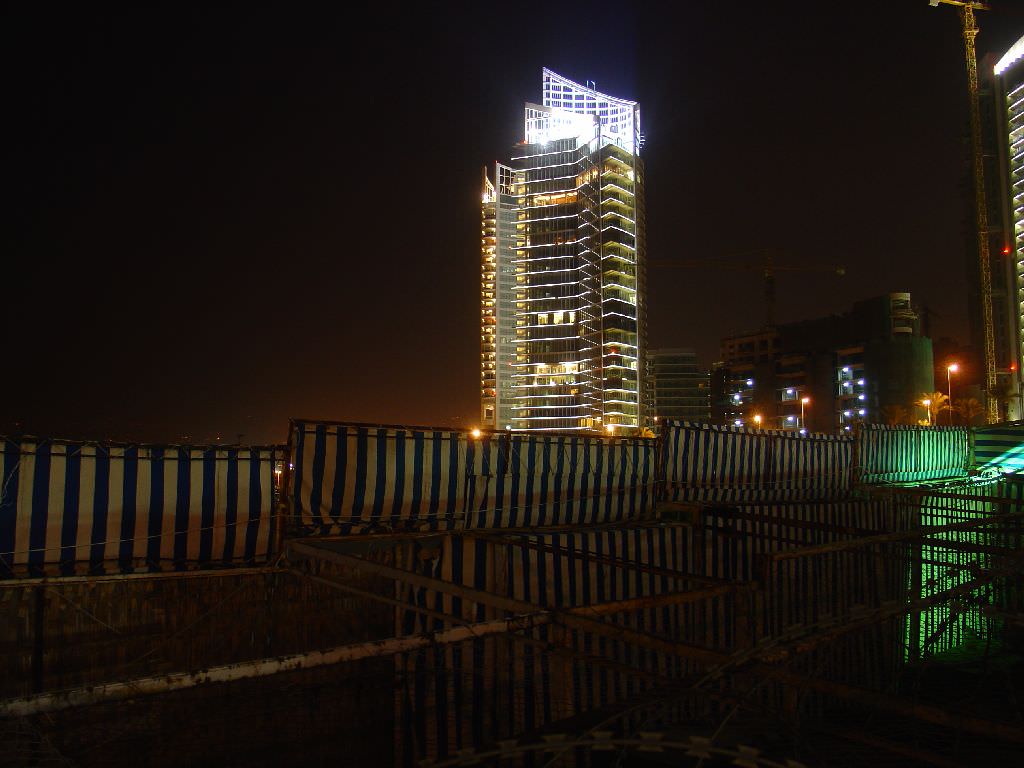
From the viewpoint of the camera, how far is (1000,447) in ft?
66.2

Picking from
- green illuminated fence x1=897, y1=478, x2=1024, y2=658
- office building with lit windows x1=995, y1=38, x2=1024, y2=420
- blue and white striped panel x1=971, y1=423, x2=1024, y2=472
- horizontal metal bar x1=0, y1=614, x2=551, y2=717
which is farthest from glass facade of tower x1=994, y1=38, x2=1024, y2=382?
horizontal metal bar x1=0, y1=614, x2=551, y2=717

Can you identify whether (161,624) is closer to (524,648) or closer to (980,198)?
(524,648)

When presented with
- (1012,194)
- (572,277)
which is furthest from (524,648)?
(572,277)

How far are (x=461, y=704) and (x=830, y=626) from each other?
3859 millimetres

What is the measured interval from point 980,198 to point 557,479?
255 feet

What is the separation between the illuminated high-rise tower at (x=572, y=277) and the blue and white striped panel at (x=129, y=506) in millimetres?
110895

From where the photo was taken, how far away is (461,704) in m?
6.65

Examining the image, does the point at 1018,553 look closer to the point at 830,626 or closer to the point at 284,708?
the point at 830,626

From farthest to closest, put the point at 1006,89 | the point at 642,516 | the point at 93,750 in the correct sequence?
the point at 1006,89, the point at 642,516, the point at 93,750

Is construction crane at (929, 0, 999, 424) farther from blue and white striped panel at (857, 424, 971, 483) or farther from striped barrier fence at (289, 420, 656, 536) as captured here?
striped barrier fence at (289, 420, 656, 536)

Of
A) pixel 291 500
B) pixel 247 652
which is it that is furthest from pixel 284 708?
pixel 291 500

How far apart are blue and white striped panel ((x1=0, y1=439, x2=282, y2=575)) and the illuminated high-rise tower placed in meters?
111

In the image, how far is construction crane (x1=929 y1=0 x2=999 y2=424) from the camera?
63.9 meters

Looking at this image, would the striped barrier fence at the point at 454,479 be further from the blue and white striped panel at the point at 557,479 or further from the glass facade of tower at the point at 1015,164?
the glass facade of tower at the point at 1015,164
